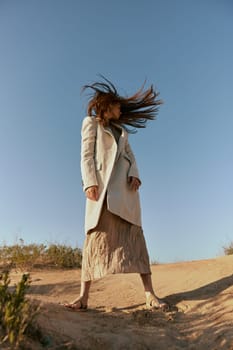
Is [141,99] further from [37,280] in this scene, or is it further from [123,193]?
[37,280]

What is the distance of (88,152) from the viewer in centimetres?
418

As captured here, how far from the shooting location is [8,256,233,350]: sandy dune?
8.58ft

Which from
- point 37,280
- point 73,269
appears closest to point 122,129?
point 37,280

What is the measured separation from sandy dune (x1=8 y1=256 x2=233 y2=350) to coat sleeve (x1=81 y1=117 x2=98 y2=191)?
122 cm

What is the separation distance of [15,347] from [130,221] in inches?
87.3

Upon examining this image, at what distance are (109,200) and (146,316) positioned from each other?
44.4 inches

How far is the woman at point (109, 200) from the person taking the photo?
381 centimetres

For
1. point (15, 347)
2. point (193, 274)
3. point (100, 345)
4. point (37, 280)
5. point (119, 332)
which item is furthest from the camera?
point (37, 280)

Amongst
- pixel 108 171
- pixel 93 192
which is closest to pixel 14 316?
pixel 93 192

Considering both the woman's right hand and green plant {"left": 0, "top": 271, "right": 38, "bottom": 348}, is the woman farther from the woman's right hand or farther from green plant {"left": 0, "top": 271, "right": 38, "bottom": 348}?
green plant {"left": 0, "top": 271, "right": 38, "bottom": 348}

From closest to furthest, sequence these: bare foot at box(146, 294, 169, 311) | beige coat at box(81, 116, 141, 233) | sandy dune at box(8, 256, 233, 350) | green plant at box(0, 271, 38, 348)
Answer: green plant at box(0, 271, 38, 348) < sandy dune at box(8, 256, 233, 350) < bare foot at box(146, 294, 169, 311) < beige coat at box(81, 116, 141, 233)

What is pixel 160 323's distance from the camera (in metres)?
3.23

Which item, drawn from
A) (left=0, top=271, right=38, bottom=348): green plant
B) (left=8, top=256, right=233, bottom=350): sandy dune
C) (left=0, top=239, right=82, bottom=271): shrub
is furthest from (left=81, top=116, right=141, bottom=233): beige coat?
(left=0, top=239, right=82, bottom=271): shrub

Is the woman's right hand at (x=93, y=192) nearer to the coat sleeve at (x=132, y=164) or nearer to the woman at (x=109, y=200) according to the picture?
the woman at (x=109, y=200)
